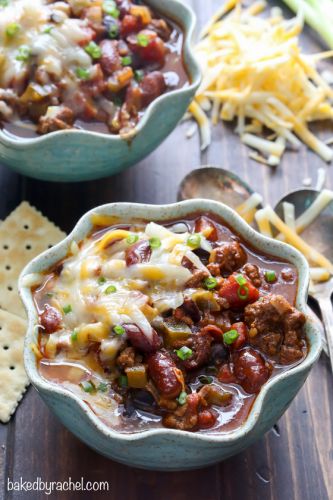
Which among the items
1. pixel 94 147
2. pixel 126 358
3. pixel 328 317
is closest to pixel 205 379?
pixel 126 358

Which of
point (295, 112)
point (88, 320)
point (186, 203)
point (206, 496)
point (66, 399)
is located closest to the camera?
point (66, 399)

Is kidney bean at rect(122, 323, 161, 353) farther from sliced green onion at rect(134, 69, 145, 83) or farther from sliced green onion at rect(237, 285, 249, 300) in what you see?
sliced green onion at rect(134, 69, 145, 83)

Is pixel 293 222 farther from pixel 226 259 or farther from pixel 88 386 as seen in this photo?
pixel 88 386

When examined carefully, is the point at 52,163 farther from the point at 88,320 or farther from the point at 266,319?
the point at 266,319

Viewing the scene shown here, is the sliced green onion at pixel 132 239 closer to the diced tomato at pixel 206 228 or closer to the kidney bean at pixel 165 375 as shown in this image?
the diced tomato at pixel 206 228

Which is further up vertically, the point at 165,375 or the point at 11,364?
the point at 165,375

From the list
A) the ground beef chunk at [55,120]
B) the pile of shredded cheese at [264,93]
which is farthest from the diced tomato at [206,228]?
the pile of shredded cheese at [264,93]

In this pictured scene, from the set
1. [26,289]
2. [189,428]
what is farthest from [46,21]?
[189,428]
